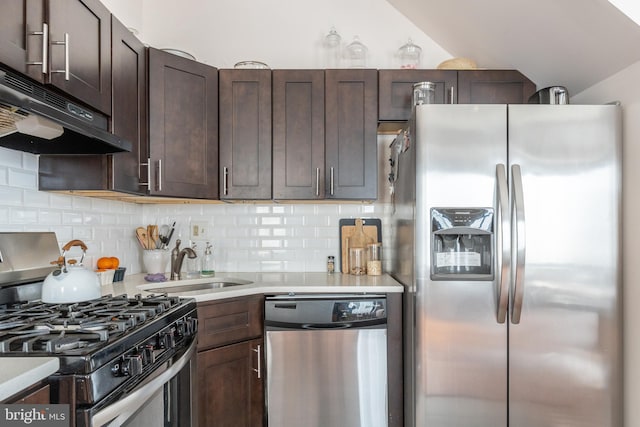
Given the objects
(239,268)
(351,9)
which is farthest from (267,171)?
(351,9)

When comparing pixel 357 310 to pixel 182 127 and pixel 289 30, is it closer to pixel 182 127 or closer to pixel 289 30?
pixel 182 127

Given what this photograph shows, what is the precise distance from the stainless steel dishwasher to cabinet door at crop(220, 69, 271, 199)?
741 mm

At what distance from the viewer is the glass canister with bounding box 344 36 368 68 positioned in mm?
2746

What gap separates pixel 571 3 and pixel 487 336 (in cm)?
150

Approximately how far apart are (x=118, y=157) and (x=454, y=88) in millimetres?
1852

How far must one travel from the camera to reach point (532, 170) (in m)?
1.94

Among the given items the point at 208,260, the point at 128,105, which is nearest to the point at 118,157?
the point at 128,105

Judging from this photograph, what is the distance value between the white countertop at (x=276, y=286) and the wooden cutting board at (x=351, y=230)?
24cm

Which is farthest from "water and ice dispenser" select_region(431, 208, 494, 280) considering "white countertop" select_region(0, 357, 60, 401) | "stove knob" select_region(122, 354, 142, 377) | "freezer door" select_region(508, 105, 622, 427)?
"white countertop" select_region(0, 357, 60, 401)

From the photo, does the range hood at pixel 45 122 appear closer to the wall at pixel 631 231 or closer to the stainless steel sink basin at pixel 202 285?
the stainless steel sink basin at pixel 202 285

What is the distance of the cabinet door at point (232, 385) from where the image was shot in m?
1.99

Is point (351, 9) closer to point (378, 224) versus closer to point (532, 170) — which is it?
point (378, 224)

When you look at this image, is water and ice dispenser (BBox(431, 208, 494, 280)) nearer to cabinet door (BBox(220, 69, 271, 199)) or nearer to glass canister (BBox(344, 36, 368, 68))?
cabinet door (BBox(220, 69, 271, 199))

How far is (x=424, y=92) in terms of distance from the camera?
2.29m
